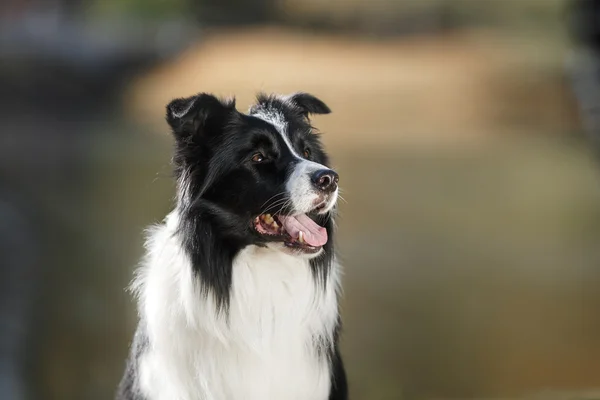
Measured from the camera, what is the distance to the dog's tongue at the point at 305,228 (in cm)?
235

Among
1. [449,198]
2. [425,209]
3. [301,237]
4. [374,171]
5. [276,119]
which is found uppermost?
[276,119]

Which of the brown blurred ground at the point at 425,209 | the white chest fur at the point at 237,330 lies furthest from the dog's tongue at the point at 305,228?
the brown blurred ground at the point at 425,209

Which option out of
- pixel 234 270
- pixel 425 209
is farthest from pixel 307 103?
pixel 425 209

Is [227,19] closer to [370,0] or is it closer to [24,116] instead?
[370,0]

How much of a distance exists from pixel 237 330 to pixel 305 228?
38cm

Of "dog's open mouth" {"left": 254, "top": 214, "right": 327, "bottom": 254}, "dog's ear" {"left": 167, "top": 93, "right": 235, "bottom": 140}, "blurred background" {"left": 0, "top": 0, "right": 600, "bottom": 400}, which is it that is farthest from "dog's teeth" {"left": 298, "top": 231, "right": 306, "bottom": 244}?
"blurred background" {"left": 0, "top": 0, "right": 600, "bottom": 400}

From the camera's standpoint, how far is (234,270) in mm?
2473

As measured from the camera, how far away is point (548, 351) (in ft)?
22.1

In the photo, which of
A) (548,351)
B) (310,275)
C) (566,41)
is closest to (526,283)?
(548,351)

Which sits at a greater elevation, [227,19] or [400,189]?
[227,19]

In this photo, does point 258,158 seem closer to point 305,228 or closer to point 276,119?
point 276,119

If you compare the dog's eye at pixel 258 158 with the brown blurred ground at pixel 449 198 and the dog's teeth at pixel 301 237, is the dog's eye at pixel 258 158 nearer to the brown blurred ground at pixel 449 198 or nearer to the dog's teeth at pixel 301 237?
the dog's teeth at pixel 301 237

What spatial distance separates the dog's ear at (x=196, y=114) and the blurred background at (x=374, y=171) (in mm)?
1346

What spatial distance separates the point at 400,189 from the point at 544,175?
241 cm
